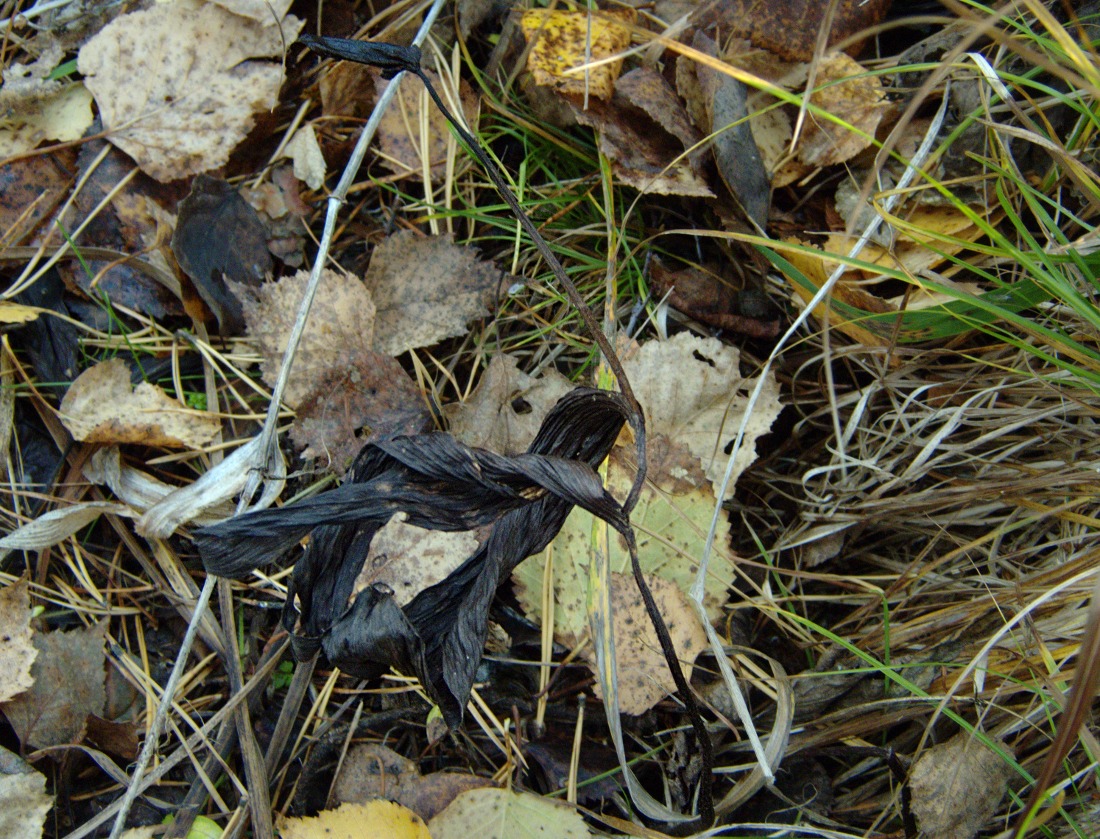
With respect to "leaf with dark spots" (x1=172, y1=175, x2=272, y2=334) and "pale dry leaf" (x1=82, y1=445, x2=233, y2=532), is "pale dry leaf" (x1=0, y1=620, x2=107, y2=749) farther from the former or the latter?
"leaf with dark spots" (x1=172, y1=175, x2=272, y2=334)

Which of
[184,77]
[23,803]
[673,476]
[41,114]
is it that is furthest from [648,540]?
[41,114]

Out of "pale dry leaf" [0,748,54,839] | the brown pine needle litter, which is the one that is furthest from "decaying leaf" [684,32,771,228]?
"pale dry leaf" [0,748,54,839]

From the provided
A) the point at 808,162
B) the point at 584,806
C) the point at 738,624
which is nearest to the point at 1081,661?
the point at 738,624

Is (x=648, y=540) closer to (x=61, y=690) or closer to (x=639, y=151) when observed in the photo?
(x=639, y=151)

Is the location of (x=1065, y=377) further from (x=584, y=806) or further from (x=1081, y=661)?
(x=584, y=806)

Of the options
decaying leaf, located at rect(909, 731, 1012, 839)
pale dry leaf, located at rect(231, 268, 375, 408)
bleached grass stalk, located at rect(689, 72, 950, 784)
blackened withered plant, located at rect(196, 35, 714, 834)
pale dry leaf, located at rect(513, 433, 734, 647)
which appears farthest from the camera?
pale dry leaf, located at rect(231, 268, 375, 408)

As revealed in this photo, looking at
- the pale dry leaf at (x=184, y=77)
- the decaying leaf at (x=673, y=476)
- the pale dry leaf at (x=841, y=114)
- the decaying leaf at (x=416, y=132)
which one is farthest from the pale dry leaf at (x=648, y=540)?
the pale dry leaf at (x=184, y=77)

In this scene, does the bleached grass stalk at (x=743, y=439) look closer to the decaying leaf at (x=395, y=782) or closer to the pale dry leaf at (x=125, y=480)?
the decaying leaf at (x=395, y=782)
